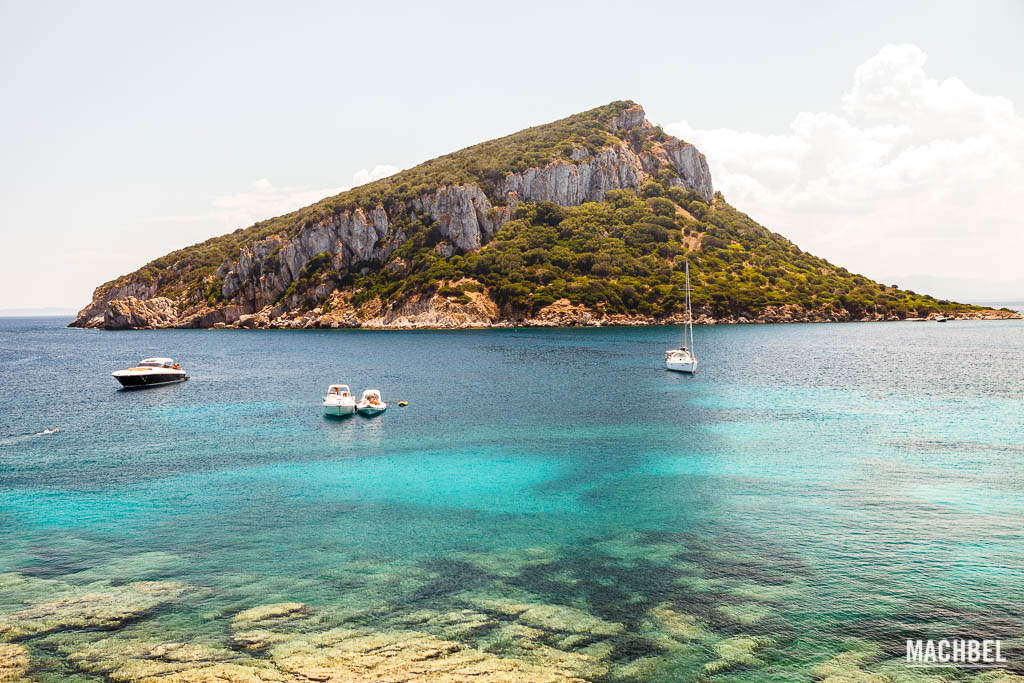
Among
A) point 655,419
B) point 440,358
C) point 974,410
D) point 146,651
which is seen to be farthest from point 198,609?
point 440,358

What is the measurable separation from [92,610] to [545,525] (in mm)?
18570

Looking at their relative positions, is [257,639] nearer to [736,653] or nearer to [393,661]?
[393,661]

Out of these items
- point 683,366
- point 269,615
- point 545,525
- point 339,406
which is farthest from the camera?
point 683,366

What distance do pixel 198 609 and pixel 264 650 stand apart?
4413 mm

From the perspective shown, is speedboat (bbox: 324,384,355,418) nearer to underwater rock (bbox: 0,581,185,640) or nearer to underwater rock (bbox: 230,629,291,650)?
underwater rock (bbox: 0,581,185,640)

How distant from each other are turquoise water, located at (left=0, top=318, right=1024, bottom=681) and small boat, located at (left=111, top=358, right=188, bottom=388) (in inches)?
430

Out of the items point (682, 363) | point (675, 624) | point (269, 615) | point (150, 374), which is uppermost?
point (150, 374)

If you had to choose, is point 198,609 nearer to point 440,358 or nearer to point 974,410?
point 974,410

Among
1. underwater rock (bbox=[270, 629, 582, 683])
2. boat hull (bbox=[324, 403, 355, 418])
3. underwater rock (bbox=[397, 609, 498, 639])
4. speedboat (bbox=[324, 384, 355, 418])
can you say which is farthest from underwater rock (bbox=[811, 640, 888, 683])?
boat hull (bbox=[324, 403, 355, 418])

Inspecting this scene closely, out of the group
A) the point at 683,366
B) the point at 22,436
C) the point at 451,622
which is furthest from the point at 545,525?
the point at 683,366

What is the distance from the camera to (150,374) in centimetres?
8275

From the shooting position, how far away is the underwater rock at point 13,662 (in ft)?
54.6

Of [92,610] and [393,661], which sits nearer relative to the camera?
[393,661]

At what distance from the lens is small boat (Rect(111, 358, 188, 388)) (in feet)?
268
